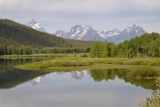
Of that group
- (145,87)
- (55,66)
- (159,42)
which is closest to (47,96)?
(145,87)

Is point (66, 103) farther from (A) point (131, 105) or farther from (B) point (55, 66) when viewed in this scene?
(B) point (55, 66)

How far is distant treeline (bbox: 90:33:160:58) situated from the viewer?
129750 millimetres

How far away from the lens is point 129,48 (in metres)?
131

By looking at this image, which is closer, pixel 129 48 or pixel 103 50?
pixel 129 48

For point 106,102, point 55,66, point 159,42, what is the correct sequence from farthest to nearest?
1. point 159,42
2. point 55,66
3. point 106,102

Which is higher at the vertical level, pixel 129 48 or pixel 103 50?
pixel 129 48

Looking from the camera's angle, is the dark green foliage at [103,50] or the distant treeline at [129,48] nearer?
the distant treeline at [129,48]

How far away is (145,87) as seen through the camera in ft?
153

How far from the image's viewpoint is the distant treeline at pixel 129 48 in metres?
130

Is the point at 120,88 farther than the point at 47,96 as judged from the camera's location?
Yes

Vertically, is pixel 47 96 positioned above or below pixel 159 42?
below

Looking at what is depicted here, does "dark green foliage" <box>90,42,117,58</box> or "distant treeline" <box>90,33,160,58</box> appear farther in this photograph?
"dark green foliage" <box>90,42,117,58</box>

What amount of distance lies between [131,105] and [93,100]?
204 inches

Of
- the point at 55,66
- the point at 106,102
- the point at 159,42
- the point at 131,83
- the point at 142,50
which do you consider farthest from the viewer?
the point at 142,50
